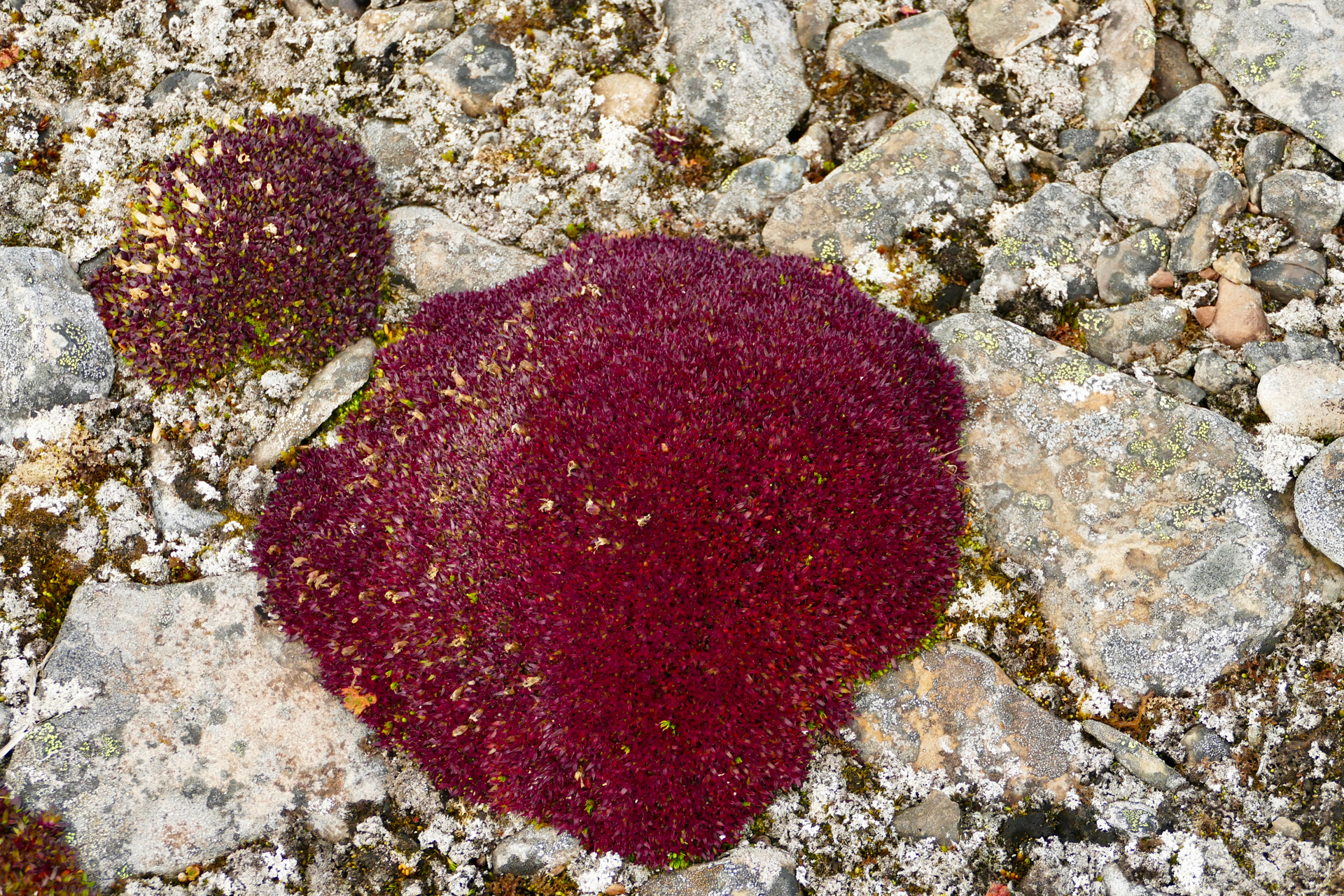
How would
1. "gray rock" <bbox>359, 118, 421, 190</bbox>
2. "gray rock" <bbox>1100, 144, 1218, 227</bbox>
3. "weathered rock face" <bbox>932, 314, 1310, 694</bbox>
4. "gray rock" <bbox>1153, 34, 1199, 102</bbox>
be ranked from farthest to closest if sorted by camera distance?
"gray rock" <bbox>359, 118, 421, 190</bbox> < "gray rock" <bbox>1153, 34, 1199, 102</bbox> < "gray rock" <bbox>1100, 144, 1218, 227</bbox> < "weathered rock face" <bbox>932, 314, 1310, 694</bbox>

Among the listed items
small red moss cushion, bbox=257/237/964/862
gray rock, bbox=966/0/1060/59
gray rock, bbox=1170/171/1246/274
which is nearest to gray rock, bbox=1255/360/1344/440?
gray rock, bbox=1170/171/1246/274

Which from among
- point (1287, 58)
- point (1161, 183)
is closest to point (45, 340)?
point (1161, 183)

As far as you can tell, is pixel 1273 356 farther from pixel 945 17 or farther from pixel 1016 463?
pixel 945 17

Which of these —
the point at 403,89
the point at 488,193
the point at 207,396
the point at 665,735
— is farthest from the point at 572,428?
the point at 403,89

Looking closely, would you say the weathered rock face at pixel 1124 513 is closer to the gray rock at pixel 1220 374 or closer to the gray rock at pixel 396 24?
the gray rock at pixel 1220 374

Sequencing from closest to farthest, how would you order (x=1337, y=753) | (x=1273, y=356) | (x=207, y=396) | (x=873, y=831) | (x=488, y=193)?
(x=1337, y=753) < (x=873, y=831) < (x=1273, y=356) < (x=207, y=396) < (x=488, y=193)

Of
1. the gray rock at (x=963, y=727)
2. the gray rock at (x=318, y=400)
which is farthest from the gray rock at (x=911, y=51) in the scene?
the gray rock at (x=318, y=400)

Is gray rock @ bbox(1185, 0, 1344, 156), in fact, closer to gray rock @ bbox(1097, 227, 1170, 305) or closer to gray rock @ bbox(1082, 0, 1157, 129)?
gray rock @ bbox(1082, 0, 1157, 129)
